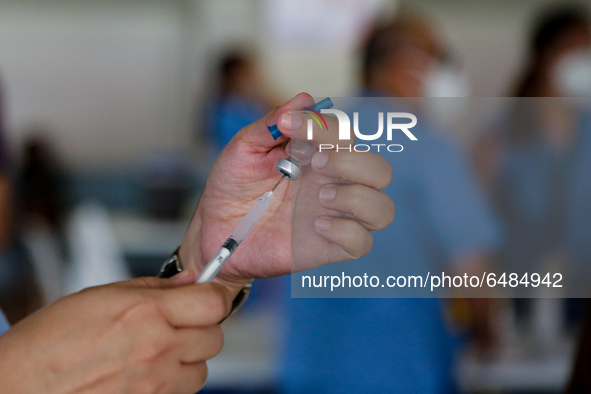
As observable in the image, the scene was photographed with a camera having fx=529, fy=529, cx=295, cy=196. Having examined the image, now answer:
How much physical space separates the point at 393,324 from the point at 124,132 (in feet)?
17.5

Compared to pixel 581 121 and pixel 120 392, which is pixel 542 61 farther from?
pixel 120 392

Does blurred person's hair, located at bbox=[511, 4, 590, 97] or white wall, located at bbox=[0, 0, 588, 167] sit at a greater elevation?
white wall, located at bbox=[0, 0, 588, 167]

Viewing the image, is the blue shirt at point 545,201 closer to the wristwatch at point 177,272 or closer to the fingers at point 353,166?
the fingers at point 353,166

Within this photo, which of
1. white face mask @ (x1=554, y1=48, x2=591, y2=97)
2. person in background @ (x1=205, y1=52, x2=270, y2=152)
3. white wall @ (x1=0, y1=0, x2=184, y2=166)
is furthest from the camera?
white wall @ (x1=0, y1=0, x2=184, y2=166)

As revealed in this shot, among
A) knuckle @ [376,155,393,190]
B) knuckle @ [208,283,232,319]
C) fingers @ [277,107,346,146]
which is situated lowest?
knuckle @ [208,283,232,319]

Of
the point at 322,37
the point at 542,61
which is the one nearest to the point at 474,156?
the point at 542,61

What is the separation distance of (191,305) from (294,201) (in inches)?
6.2

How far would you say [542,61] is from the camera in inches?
55.6

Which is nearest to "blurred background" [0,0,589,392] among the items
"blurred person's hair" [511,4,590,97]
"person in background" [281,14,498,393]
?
"person in background" [281,14,498,393]

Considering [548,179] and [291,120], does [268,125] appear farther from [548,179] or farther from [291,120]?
[548,179]

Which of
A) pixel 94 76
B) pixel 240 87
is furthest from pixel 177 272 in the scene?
pixel 94 76

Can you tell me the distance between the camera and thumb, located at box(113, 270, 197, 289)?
0.53m

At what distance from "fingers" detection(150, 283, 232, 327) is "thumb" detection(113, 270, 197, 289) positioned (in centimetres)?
4

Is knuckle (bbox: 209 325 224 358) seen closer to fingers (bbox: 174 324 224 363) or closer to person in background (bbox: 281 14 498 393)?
fingers (bbox: 174 324 224 363)
